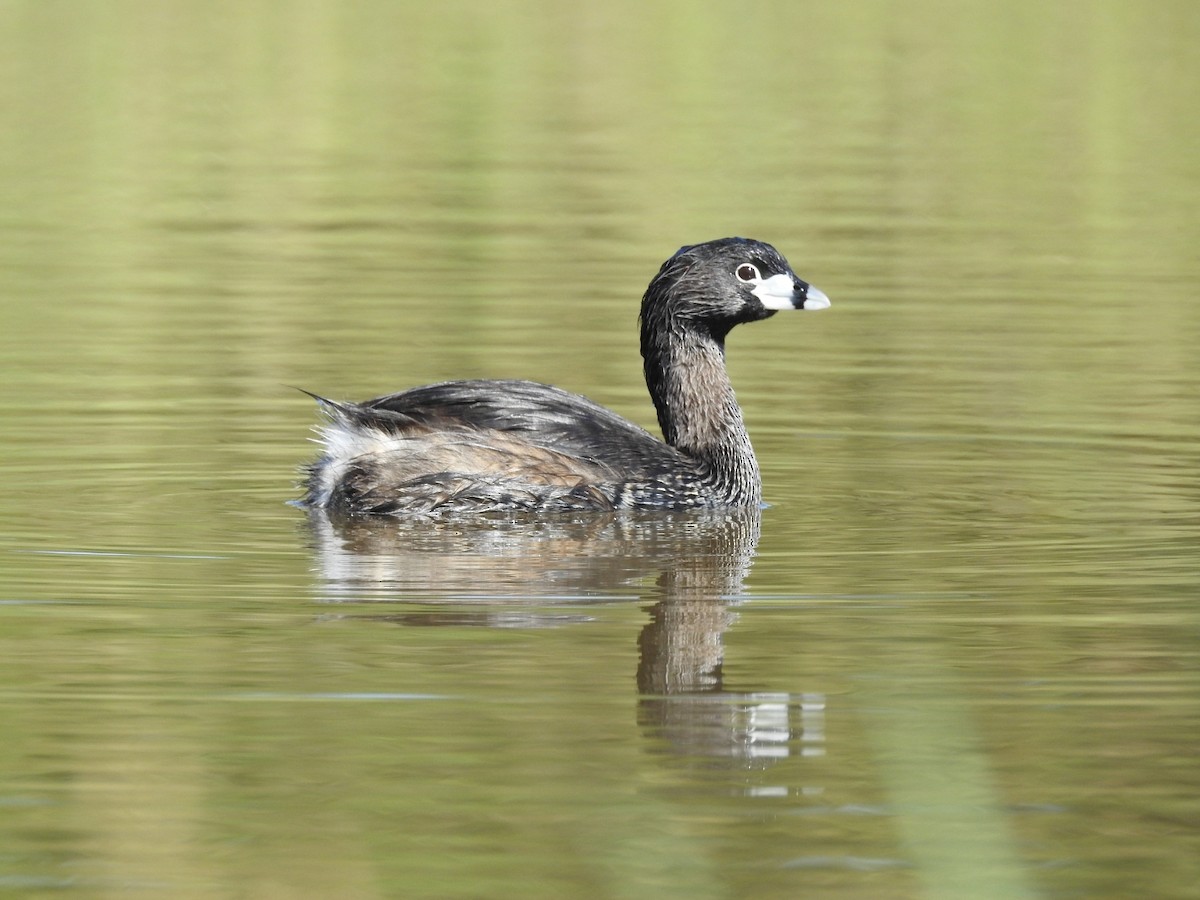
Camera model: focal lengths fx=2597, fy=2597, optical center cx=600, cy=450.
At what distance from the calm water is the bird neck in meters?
0.39

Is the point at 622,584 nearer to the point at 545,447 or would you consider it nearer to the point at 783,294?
the point at 545,447

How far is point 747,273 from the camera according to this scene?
40.2ft

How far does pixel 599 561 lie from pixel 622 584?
0.50 metres

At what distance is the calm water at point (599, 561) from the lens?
6496 millimetres

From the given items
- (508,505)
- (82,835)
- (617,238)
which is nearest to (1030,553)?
(508,505)

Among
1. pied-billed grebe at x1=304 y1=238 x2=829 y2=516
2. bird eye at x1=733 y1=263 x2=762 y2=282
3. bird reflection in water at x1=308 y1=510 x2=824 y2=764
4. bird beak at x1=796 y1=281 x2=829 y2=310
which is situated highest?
bird eye at x1=733 y1=263 x2=762 y2=282

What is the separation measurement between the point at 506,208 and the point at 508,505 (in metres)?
13.8

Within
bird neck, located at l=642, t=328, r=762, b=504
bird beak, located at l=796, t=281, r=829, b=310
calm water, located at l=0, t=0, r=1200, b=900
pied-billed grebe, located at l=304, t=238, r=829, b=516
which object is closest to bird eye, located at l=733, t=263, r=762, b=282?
pied-billed grebe, located at l=304, t=238, r=829, b=516

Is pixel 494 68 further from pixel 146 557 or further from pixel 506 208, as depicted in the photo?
pixel 146 557

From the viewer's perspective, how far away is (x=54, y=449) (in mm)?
12586

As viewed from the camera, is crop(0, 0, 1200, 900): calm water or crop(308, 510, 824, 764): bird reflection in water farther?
crop(308, 510, 824, 764): bird reflection in water

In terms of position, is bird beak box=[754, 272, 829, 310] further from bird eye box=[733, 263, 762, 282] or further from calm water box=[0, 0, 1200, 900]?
calm water box=[0, 0, 1200, 900]

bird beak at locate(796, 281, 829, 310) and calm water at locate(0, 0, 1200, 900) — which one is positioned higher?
bird beak at locate(796, 281, 829, 310)

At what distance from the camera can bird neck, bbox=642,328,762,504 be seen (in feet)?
40.1
